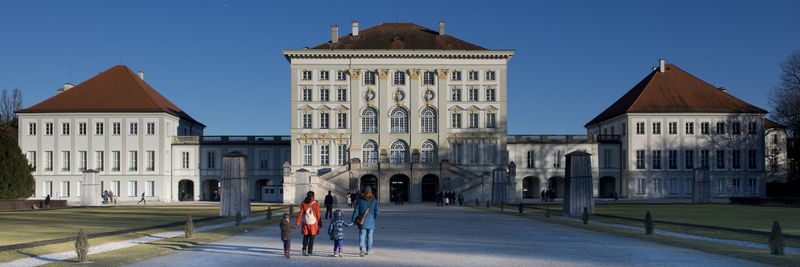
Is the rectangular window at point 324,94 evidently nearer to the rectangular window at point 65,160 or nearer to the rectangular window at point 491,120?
the rectangular window at point 491,120

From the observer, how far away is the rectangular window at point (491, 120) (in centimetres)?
7238

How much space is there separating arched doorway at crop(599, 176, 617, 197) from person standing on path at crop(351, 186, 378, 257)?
217 ft

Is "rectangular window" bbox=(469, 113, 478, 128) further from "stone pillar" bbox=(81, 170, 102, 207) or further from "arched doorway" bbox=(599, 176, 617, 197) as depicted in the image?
"stone pillar" bbox=(81, 170, 102, 207)

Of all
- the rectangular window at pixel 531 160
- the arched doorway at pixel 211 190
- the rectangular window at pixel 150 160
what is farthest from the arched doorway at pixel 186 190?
the rectangular window at pixel 531 160

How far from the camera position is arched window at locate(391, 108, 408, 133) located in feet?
237

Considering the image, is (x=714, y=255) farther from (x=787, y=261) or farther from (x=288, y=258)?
(x=288, y=258)

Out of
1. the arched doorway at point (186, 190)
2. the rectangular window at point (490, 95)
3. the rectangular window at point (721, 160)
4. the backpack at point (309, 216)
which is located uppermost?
the rectangular window at point (490, 95)

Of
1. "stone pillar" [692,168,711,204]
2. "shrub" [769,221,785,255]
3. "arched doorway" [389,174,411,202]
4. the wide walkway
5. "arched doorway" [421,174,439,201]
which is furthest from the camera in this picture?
"arched doorway" [389,174,411,202]

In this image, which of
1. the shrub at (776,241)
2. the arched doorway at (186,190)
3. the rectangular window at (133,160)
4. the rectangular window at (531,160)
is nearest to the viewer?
the shrub at (776,241)

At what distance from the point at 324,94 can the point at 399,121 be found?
25.7 feet

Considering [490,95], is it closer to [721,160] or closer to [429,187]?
[429,187]

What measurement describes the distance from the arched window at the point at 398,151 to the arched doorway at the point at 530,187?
1597 centimetres

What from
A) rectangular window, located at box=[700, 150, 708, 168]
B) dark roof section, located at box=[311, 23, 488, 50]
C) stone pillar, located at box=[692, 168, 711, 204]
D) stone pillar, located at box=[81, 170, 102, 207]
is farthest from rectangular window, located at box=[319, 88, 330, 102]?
rectangular window, located at box=[700, 150, 708, 168]

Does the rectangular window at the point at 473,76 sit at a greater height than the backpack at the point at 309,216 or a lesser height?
greater
